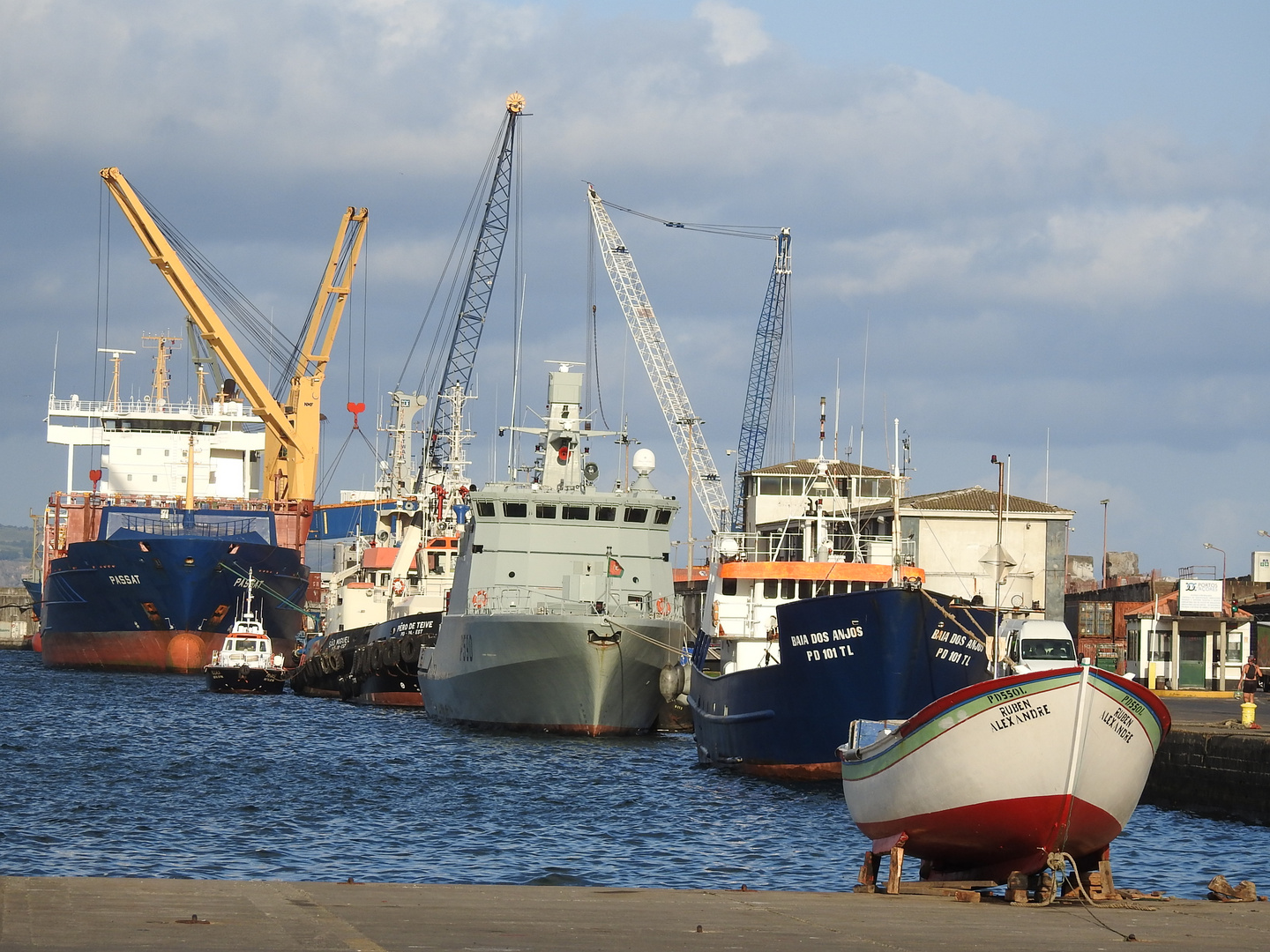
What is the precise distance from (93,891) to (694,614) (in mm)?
63203

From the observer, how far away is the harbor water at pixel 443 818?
19484mm

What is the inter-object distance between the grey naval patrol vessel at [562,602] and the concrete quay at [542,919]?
23516 millimetres

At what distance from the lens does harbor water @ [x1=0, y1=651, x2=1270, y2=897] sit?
19.5 meters

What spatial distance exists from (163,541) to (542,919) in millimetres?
62115

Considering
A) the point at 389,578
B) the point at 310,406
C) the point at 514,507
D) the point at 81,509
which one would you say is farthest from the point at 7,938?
the point at 310,406

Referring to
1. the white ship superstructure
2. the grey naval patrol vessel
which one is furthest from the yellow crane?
the grey naval patrol vessel

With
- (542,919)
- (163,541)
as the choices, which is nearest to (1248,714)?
(542,919)

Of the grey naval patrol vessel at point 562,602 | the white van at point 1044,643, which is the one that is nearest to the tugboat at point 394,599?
the grey naval patrol vessel at point 562,602

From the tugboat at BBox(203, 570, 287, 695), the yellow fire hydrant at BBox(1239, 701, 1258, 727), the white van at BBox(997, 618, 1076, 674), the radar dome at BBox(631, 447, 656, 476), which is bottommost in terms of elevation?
the tugboat at BBox(203, 570, 287, 695)

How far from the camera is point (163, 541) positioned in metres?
71.2

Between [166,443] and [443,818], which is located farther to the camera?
[166,443]

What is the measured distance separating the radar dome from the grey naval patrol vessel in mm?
47

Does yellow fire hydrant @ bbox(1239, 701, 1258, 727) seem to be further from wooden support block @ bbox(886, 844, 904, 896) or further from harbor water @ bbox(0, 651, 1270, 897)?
wooden support block @ bbox(886, 844, 904, 896)

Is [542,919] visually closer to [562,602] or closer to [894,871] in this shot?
[894,871]
